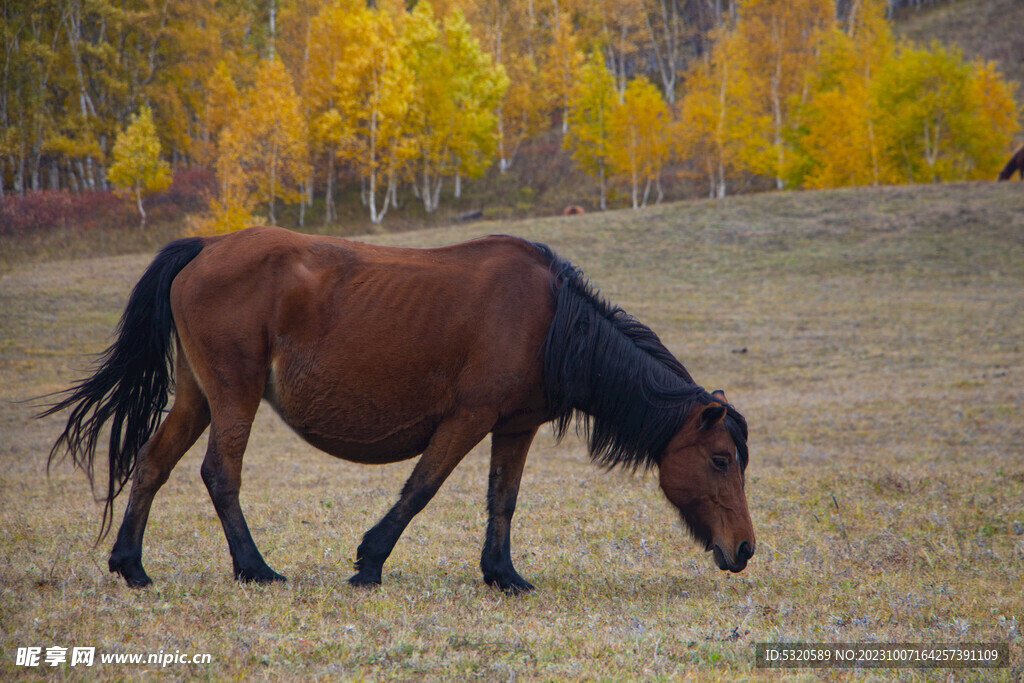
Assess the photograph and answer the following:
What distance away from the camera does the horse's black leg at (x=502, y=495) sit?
5.70 metres

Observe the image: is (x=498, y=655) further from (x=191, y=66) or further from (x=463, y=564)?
(x=191, y=66)

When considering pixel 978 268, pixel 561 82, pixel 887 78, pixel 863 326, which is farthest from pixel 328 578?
pixel 561 82

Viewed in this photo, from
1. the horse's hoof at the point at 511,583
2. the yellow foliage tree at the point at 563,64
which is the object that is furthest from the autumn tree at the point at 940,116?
the horse's hoof at the point at 511,583

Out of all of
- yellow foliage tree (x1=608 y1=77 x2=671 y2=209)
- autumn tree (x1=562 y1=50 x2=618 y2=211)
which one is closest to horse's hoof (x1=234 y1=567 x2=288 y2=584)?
yellow foliage tree (x1=608 y1=77 x2=671 y2=209)

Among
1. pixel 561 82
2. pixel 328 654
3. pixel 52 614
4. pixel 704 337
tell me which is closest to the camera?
pixel 328 654

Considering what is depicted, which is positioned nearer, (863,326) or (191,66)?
(863,326)

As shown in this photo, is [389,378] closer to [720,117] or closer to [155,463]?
[155,463]

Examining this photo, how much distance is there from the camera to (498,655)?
13.1ft

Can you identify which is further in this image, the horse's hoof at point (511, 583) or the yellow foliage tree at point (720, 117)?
the yellow foliage tree at point (720, 117)

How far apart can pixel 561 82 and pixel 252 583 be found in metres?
54.5

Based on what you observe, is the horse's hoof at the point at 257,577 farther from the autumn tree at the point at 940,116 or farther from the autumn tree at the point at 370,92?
the autumn tree at the point at 940,116

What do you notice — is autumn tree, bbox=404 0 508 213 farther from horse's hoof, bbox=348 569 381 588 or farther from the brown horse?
horse's hoof, bbox=348 569 381 588

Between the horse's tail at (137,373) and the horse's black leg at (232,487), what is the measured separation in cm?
76

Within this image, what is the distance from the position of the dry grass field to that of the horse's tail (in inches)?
33.1
